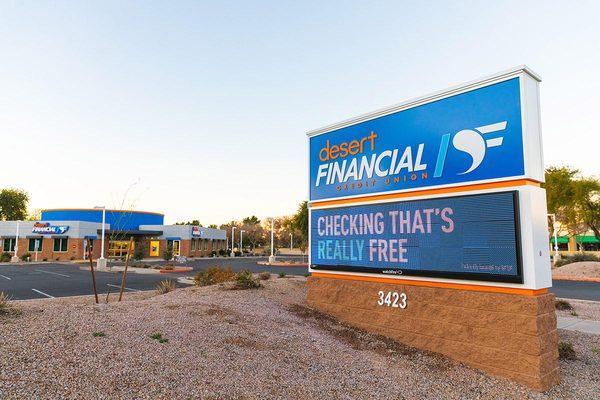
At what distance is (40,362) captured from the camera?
5.39m

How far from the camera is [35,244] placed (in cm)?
5097

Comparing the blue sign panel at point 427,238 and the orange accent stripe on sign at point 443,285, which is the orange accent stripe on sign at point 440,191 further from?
the orange accent stripe on sign at point 443,285

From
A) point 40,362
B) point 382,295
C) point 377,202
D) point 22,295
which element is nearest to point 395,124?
point 377,202

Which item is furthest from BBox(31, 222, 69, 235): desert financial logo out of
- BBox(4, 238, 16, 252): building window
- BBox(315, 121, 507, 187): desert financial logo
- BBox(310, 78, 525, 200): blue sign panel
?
BBox(315, 121, 507, 187): desert financial logo

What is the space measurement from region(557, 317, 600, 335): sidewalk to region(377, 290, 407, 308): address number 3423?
6.28 meters

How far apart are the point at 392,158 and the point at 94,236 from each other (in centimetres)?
5475

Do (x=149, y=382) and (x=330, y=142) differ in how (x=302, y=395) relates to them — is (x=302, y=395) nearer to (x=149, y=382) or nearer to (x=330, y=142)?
(x=149, y=382)

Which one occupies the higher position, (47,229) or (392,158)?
(392,158)

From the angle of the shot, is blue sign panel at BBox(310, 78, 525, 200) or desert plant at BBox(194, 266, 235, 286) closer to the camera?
blue sign panel at BBox(310, 78, 525, 200)

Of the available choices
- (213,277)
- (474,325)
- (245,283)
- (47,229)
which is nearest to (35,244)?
(47,229)

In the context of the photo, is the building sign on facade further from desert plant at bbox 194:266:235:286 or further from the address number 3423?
desert plant at bbox 194:266:235:286

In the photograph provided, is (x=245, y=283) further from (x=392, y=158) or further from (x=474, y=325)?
(x=474, y=325)

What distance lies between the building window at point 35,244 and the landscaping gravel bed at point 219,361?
50975 mm

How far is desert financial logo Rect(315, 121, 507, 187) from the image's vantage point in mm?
7707
